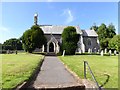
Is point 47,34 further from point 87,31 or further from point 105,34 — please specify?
point 105,34

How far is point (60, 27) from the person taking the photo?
66000 millimetres

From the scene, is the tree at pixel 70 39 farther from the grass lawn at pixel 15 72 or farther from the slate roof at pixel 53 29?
the grass lawn at pixel 15 72

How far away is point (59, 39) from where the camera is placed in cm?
6306

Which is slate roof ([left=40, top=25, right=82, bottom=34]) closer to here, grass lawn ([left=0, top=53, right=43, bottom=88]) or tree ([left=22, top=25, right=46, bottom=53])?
tree ([left=22, top=25, right=46, bottom=53])

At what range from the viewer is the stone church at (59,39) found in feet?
190

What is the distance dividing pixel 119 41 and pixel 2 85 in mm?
50124

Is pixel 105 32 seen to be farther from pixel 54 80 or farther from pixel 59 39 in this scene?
pixel 54 80

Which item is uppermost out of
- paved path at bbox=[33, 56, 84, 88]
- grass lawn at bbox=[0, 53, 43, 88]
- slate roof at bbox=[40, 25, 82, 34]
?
slate roof at bbox=[40, 25, 82, 34]

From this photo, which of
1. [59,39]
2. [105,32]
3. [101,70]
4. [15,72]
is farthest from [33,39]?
[105,32]

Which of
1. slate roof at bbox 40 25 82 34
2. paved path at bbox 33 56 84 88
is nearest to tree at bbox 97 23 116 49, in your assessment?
slate roof at bbox 40 25 82 34

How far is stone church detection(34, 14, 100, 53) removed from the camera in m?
57.8

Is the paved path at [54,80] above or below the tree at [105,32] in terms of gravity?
below

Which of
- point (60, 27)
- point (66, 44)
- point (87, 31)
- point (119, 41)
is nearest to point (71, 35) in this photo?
point (66, 44)

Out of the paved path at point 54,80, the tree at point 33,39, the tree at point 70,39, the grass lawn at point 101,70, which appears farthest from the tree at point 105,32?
the paved path at point 54,80
